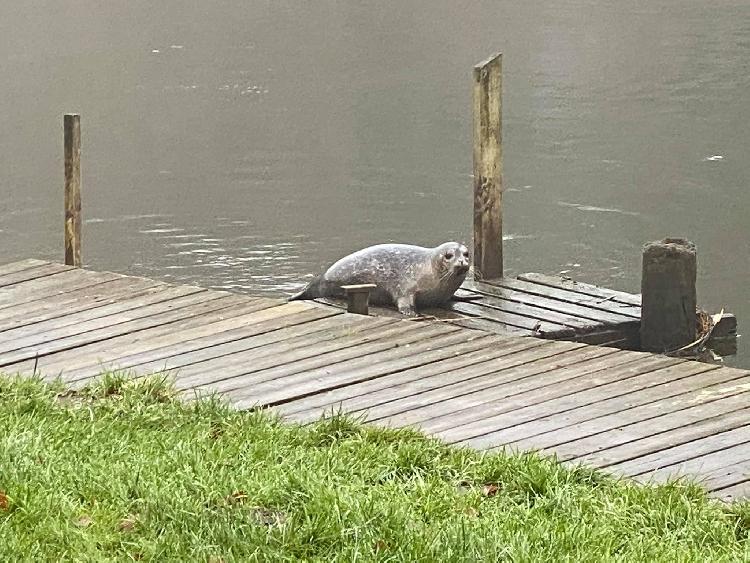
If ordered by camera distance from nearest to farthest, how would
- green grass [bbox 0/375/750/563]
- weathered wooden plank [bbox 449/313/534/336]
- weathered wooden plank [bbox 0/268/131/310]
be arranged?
1. green grass [bbox 0/375/750/563]
2. weathered wooden plank [bbox 0/268/131/310]
3. weathered wooden plank [bbox 449/313/534/336]

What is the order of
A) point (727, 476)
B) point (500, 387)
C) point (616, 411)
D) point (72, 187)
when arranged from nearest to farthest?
point (727, 476) → point (616, 411) → point (500, 387) → point (72, 187)

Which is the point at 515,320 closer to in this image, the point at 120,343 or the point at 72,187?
the point at 72,187

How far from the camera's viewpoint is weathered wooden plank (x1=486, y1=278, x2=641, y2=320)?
12.0m

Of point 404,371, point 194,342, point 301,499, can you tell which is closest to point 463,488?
point 301,499

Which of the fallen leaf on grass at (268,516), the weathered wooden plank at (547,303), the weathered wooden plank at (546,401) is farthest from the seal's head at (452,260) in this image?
the fallen leaf on grass at (268,516)

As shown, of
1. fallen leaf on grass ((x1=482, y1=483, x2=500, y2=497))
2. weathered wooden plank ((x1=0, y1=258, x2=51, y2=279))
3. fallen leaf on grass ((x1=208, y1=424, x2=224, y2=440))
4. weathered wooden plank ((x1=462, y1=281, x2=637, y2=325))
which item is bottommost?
weathered wooden plank ((x1=462, y1=281, x2=637, y2=325))

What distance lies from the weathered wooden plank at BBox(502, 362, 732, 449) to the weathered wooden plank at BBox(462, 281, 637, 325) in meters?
4.47

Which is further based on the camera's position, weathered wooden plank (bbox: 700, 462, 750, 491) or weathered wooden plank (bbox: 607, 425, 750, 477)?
weathered wooden plank (bbox: 607, 425, 750, 477)

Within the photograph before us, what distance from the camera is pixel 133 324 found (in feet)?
26.8

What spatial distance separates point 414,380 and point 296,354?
68cm

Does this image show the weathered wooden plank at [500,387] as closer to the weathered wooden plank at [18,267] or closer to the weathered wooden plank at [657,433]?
the weathered wooden plank at [657,433]

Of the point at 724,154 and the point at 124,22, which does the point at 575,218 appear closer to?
the point at 724,154

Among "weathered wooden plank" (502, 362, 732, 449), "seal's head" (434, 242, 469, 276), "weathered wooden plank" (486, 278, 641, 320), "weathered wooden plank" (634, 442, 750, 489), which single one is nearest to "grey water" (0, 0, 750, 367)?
"weathered wooden plank" (486, 278, 641, 320)

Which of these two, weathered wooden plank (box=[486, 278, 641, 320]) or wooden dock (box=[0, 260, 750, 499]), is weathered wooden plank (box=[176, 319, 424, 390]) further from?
weathered wooden plank (box=[486, 278, 641, 320])
